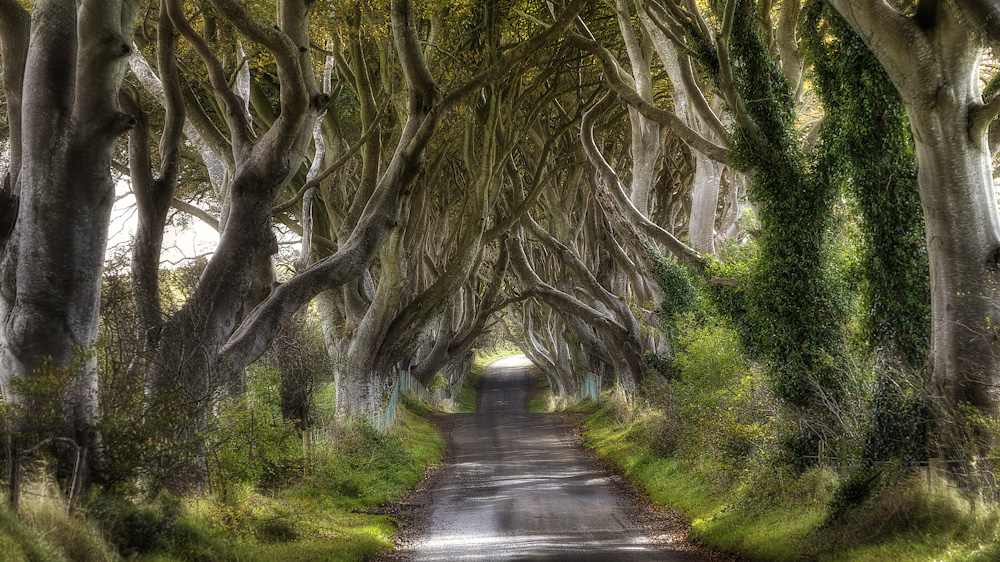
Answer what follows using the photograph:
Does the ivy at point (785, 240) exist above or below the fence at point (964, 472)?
above

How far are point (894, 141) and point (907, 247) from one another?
135 centimetres

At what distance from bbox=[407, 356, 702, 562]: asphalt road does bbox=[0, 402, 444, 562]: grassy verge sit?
1.06 metres

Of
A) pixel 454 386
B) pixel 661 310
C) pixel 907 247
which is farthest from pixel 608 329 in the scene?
pixel 454 386

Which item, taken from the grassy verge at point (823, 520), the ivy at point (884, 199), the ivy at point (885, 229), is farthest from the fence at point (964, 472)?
the ivy at point (884, 199)

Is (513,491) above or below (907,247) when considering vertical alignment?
below

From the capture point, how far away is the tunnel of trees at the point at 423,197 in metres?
6.63

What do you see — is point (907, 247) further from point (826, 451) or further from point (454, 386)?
point (454, 386)

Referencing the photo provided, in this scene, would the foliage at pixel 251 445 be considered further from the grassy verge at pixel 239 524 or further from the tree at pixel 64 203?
the tree at pixel 64 203

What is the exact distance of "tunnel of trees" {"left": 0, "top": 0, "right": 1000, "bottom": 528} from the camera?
21.7 feet

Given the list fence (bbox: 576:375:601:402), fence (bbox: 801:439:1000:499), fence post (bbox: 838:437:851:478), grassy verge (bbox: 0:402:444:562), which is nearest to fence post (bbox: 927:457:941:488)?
fence (bbox: 801:439:1000:499)

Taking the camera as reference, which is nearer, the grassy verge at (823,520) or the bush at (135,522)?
the bush at (135,522)

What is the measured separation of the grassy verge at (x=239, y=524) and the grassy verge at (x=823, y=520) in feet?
15.2

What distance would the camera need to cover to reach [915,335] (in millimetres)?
8648

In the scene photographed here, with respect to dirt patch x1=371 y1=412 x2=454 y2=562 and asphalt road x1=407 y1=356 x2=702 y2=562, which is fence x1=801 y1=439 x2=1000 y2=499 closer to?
asphalt road x1=407 y1=356 x2=702 y2=562
